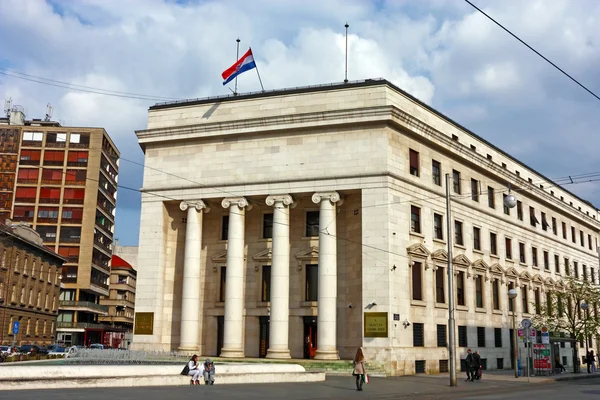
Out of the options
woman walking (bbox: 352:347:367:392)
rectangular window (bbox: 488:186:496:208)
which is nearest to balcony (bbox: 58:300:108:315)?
rectangular window (bbox: 488:186:496:208)

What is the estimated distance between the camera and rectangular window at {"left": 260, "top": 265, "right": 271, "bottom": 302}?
142ft

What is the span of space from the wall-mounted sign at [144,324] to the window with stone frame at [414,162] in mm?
19620

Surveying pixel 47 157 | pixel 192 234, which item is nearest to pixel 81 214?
pixel 47 157

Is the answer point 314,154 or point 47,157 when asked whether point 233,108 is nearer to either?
point 314,154

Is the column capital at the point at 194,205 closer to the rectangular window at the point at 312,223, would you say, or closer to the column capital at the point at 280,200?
the column capital at the point at 280,200

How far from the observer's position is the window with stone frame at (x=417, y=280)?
4119 cm

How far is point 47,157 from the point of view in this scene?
322ft

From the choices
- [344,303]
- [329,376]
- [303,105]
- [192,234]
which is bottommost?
[329,376]

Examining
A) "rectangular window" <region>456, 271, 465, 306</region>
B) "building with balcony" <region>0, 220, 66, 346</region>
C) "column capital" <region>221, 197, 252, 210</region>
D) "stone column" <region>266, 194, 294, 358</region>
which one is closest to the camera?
"stone column" <region>266, 194, 294, 358</region>

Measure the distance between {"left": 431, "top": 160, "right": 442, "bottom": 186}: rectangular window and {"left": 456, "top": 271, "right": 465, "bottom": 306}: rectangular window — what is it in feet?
22.2

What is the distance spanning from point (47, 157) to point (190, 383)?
8024 cm

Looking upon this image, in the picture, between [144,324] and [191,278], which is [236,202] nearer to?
[191,278]

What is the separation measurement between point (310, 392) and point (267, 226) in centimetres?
2070

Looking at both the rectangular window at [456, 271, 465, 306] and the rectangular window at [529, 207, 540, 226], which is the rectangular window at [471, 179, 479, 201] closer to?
the rectangular window at [456, 271, 465, 306]
